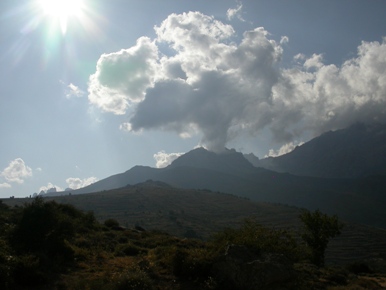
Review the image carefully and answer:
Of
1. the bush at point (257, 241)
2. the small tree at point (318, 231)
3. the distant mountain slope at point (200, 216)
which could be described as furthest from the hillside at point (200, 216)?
the bush at point (257, 241)

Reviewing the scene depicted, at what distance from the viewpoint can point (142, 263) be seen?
2095 cm

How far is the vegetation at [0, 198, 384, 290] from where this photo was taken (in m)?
16.0

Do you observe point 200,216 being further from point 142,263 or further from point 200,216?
point 142,263

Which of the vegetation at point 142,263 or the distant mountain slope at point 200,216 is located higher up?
the vegetation at point 142,263

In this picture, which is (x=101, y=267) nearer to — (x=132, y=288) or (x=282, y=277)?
(x=132, y=288)

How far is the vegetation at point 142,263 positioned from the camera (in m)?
16.0

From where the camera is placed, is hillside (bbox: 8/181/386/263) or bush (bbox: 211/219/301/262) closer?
bush (bbox: 211/219/301/262)

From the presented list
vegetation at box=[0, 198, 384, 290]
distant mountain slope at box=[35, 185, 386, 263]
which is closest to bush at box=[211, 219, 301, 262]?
vegetation at box=[0, 198, 384, 290]

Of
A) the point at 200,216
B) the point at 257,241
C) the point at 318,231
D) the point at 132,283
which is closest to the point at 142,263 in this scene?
the point at 132,283

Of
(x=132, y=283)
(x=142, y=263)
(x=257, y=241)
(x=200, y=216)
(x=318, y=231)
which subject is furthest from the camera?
(x=200, y=216)

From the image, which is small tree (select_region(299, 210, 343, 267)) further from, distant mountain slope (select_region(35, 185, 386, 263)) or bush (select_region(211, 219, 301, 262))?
distant mountain slope (select_region(35, 185, 386, 263))

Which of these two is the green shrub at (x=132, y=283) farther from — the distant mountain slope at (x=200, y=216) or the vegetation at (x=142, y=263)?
the distant mountain slope at (x=200, y=216)

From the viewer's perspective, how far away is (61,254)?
72.5 ft

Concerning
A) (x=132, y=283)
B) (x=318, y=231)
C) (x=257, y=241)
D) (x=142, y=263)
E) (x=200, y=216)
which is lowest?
(x=200, y=216)
